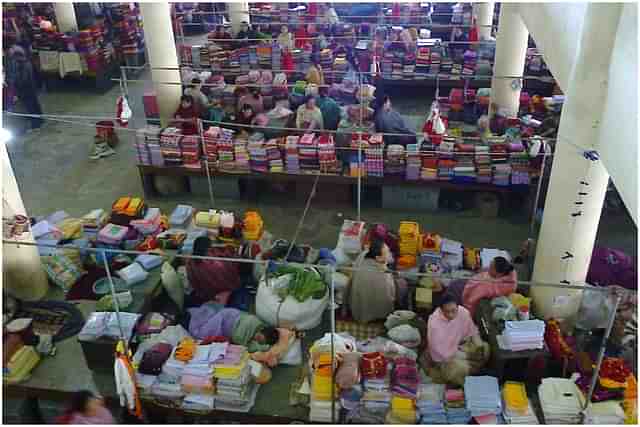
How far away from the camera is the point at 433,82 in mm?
14250

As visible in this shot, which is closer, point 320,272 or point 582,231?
point 582,231

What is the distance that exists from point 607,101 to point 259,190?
20.6ft

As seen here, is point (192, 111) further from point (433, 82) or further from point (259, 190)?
point (433, 82)

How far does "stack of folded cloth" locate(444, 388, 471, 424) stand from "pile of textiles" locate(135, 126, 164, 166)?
21.1 ft

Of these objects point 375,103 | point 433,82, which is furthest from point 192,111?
point 433,82

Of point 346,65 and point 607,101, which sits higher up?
point 607,101

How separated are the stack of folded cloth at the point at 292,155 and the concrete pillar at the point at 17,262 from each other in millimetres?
3997

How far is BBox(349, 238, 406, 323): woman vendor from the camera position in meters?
7.16

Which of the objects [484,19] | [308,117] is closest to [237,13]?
[484,19]

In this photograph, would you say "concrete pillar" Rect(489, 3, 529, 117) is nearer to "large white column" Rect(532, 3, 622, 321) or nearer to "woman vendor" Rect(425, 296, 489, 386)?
"large white column" Rect(532, 3, 622, 321)

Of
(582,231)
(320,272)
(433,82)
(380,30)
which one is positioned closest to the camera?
(582,231)

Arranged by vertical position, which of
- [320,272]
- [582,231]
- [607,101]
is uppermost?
[607,101]

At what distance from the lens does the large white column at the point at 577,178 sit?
5.72 meters

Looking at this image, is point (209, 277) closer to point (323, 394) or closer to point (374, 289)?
point (374, 289)
